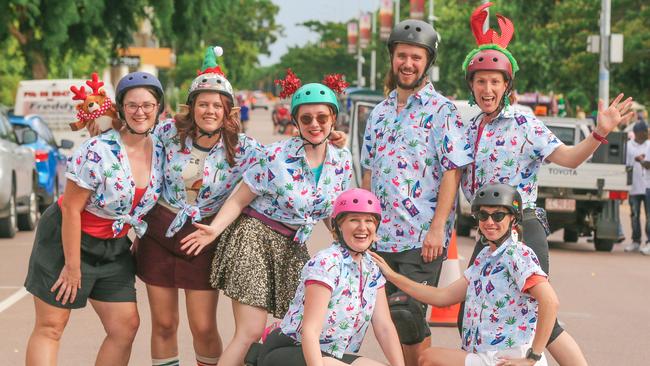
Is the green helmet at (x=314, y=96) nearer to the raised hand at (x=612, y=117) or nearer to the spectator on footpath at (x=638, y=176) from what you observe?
the raised hand at (x=612, y=117)

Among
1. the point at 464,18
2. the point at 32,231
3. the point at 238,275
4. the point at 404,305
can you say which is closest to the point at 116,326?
the point at 238,275

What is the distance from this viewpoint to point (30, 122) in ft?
71.7

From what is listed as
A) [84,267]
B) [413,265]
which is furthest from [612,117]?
[84,267]

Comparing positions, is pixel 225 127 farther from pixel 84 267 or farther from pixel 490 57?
pixel 490 57

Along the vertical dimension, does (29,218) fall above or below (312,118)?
below

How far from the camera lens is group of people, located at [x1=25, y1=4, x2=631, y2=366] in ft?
22.6

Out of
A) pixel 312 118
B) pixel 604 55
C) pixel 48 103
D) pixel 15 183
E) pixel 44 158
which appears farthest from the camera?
pixel 604 55

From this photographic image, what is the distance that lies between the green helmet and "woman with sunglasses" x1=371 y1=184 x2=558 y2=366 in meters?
0.89

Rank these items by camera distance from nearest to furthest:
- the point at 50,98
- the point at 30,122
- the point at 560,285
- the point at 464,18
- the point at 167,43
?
the point at 560,285, the point at 30,122, the point at 50,98, the point at 167,43, the point at 464,18

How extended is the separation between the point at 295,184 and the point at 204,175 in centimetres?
50

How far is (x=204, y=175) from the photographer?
7.18 metres

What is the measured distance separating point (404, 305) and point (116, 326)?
1.44 metres

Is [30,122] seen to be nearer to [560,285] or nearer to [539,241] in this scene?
[560,285]

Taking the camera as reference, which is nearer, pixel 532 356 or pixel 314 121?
pixel 532 356
